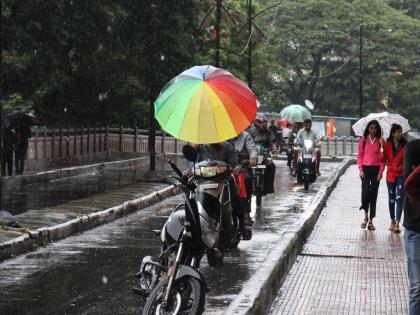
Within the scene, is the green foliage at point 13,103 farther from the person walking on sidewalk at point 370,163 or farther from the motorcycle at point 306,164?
the person walking on sidewalk at point 370,163

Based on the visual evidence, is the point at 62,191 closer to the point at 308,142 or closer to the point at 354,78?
the point at 308,142

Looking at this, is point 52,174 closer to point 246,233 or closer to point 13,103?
point 13,103

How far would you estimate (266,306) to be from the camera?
895 centimetres

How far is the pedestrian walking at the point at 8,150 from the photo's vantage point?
23938 mm

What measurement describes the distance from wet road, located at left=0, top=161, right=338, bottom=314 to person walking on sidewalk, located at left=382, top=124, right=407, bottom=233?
5.57 ft

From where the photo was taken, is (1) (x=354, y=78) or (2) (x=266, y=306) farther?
(1) (x=354, y=78)

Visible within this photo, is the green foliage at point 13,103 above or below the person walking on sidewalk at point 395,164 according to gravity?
above

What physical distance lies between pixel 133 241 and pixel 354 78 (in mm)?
56156

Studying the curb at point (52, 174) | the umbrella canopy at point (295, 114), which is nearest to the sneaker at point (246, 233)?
the curb at point (52, 174)

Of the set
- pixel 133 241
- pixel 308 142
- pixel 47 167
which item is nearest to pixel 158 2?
pixel 47 167

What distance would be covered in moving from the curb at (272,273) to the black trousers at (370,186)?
909 mm

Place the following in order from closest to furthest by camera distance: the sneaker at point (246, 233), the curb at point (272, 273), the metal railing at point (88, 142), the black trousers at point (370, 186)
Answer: the curb at point (272, 273), the sneaker at point (246, 233), the black trousers at point (370, 186), the metal railing at point (88, 142)

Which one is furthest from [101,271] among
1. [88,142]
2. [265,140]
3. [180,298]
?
[88,142]

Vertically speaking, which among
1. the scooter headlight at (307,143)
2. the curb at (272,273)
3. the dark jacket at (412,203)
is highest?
the scooter headlight at (307,143)
